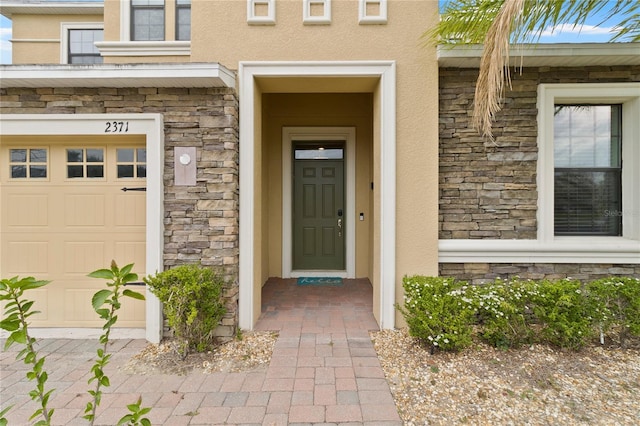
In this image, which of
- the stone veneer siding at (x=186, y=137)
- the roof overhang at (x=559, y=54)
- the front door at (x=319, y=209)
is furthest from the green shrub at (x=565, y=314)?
the stone veneer siding at (x=186, y=137)

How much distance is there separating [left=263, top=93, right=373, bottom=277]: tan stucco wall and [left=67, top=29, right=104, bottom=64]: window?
4.08 meters

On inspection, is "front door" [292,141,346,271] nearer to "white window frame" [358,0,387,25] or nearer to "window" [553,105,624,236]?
"white window frame" [358,0,387,25]

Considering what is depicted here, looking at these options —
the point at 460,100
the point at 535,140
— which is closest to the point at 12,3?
Answer: the point at 460,100

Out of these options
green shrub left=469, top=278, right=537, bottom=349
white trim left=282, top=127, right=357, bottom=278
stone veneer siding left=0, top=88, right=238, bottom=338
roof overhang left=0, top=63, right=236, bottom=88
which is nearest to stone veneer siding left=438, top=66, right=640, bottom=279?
green shrub left=469, top=278, right=537, bottom=349

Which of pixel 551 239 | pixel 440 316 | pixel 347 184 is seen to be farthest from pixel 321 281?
pixel 551 239

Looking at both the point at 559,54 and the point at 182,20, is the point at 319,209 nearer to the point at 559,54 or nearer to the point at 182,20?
the point at 182,20

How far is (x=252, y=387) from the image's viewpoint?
256cm

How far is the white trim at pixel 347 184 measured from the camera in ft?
17.7

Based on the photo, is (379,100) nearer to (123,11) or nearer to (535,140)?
(535,140)

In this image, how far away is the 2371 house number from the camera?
332cm

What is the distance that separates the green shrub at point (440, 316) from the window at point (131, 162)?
3.21 m

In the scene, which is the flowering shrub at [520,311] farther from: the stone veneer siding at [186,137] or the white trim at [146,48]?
the white trim at [146,48]

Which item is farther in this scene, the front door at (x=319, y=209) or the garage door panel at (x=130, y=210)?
the front door at (x=319, y=209)

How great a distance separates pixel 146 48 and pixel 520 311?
18.1 feet
